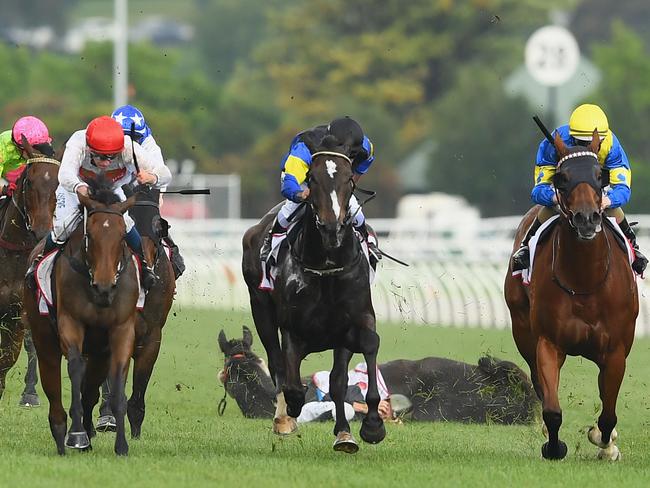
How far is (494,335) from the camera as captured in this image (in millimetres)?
15711

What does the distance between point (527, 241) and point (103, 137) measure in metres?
2.49

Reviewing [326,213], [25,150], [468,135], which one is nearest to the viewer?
[326,213]

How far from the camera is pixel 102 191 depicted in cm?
841

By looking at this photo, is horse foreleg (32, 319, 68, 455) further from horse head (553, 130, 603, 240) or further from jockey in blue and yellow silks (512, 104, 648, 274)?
horse head (553, 130, 603, 240)

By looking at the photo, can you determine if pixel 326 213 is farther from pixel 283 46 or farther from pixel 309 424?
pixel 283 46

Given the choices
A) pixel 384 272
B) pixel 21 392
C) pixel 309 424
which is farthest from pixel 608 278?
pixel 384 272

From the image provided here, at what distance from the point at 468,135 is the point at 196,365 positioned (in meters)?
35.9

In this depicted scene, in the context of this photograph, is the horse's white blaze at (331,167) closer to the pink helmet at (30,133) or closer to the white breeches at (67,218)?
the white breeches at (67,218)

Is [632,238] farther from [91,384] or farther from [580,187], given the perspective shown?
[91,384]

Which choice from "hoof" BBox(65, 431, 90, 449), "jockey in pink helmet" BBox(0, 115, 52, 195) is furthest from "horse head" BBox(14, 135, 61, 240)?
"hoof" BBox(65, 431, 90, 449)

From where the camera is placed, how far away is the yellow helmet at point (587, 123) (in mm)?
8805

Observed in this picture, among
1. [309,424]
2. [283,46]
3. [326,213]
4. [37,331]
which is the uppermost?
[283,46]

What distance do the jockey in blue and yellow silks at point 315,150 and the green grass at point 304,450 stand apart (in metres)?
1.26

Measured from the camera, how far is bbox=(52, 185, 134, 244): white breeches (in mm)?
8672
